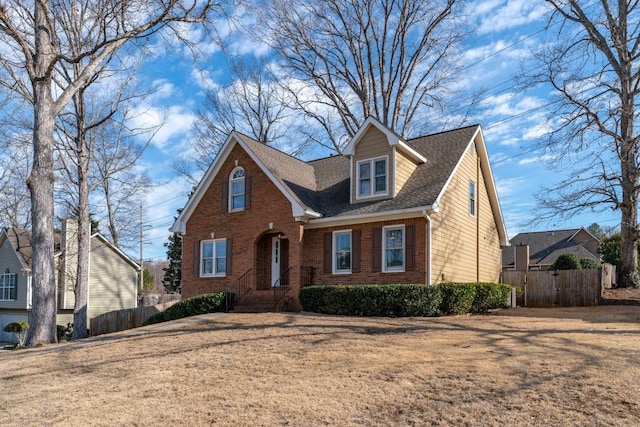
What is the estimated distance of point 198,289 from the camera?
20.5 meters

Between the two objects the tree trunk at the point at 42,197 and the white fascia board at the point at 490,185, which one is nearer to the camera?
the tree trunk at the point at 42,197

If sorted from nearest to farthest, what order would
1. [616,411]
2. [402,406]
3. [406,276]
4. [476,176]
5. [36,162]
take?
[616,411] < [402,406] < [36,162] < [406,276] < [476,176]

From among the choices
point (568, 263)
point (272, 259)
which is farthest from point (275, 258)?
point (568, 263)

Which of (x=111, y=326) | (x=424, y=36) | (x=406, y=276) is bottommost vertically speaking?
(x=111, y=326)

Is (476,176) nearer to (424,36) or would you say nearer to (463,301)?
(463,301)

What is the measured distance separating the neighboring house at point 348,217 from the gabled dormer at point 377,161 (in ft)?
0.12

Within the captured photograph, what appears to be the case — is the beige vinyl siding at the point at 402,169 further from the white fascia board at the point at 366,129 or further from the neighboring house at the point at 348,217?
the white fascia board at the point at 366,129

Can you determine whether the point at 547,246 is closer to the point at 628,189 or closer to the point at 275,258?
the point at 628,189

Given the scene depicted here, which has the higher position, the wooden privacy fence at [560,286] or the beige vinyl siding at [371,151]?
the beige vinyl siding at [371,151]

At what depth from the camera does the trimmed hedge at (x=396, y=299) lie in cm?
1459

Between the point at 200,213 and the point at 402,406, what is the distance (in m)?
16.3

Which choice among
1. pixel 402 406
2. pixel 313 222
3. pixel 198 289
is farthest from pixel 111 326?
pixel 402 406

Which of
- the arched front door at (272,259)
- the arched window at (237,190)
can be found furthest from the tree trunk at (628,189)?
the arched window at (237,190)

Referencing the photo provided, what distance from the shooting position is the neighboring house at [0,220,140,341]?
101 ft
